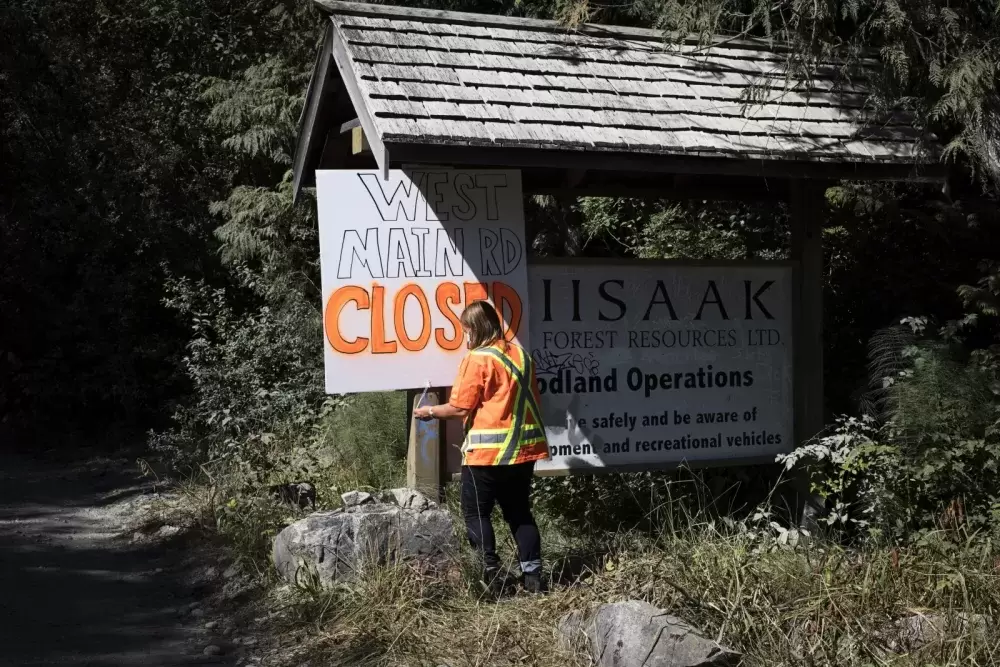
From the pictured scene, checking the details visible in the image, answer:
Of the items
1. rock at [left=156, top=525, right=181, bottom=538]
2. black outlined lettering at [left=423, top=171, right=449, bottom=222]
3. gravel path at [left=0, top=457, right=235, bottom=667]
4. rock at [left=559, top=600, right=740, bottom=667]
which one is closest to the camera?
rock at [left=559, top=600, right=740, bottom=667]

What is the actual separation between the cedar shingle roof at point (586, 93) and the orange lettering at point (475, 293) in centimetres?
94

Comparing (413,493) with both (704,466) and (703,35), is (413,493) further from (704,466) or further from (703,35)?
(703,35)

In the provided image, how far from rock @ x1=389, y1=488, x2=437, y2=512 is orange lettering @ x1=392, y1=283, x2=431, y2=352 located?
0.88m

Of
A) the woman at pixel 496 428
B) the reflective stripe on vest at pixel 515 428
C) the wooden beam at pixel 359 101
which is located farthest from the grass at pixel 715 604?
the wooden beam at pixel 359 101

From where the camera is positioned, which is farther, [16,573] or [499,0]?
[499,0]

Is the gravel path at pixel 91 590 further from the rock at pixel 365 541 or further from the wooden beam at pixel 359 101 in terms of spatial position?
the wooden beam at pixel 359 101

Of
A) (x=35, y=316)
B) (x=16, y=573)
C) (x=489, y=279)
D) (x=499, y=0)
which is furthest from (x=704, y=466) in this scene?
(x=35, y=316)

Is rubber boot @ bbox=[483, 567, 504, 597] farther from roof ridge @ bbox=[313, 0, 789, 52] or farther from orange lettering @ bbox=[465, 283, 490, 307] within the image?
roof ridge @ bbox=[313, 0, 789, 52]

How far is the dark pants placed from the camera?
19.7ft

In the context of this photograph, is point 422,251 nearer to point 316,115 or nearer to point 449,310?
point 449,310

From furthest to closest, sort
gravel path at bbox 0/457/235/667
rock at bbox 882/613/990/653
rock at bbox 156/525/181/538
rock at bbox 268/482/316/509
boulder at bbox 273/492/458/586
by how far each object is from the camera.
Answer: rock at bbox 156/525/181/538 → rock at bbox 268/482/316/509 → boulder at bbox 273/492/458/586 → gravel path at bbox 0/457/235/667 → rock at bbox 882/613/990/653

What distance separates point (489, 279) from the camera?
671 cm

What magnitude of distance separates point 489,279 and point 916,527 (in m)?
2.96

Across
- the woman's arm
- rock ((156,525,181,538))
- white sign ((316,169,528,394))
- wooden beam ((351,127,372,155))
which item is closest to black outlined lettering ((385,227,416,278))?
white sign ((316,169,528,394))
